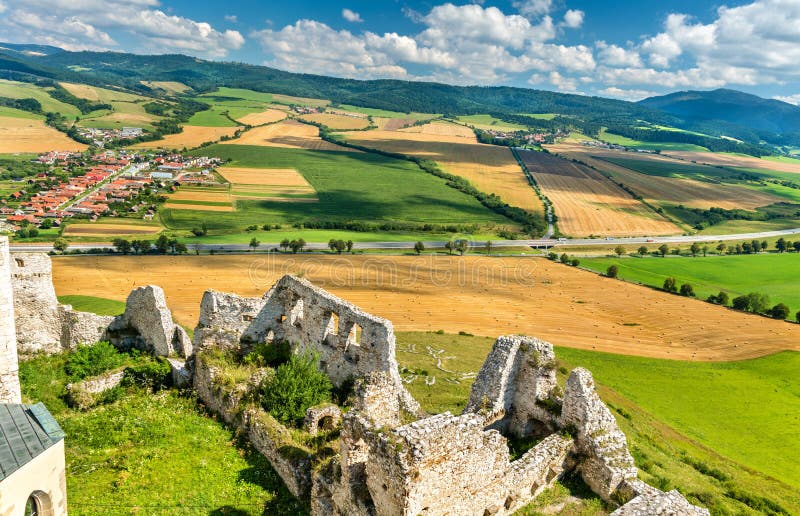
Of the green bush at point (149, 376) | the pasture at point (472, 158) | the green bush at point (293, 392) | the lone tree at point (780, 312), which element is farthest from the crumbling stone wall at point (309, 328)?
the pasture at point (472, 158)

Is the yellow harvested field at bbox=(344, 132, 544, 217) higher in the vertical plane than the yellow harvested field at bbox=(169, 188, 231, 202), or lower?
higher

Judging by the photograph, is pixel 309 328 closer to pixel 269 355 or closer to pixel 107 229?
pixel 269 355

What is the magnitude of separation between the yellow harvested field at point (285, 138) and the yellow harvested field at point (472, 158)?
584 inches

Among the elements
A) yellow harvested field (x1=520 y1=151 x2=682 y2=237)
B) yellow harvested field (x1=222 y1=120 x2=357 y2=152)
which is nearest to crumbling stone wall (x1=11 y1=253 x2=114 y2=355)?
yellow harvested field (x1=520 y1=151 x2=682 y2=237)

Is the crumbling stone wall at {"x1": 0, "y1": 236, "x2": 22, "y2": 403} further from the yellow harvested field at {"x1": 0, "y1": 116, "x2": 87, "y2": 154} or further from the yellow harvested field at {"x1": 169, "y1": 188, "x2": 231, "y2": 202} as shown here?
the yellow harvested field at {"x1": 0, "y1": 116, "x2": 87, "y2": 154}

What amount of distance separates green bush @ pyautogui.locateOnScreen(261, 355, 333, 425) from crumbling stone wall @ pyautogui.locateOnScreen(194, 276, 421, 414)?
1.42m

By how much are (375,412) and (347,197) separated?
96781 millimetres

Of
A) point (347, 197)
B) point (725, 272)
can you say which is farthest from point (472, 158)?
point (725, 272)

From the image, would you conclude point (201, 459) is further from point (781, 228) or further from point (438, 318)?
point (781, 228)

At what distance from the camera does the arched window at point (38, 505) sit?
24.8 ft

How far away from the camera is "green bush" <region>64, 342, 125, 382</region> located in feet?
60.1

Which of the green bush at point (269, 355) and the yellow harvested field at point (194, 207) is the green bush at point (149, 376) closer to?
the green bush at point (269, 355)

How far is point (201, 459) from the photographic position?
1327cm

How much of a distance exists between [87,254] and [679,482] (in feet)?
210
